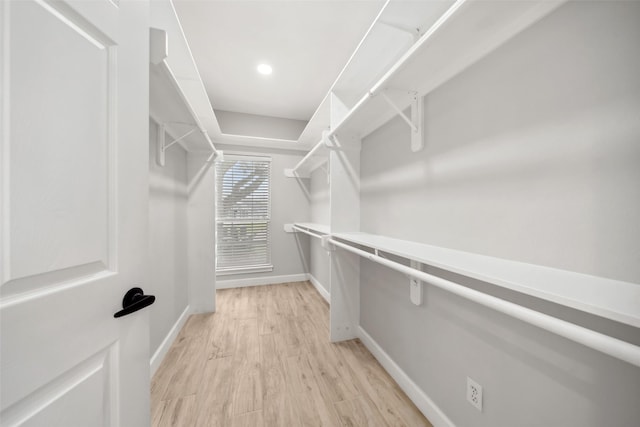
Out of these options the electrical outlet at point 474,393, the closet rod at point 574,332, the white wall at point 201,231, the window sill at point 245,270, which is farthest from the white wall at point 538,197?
the window sill at point 245,270

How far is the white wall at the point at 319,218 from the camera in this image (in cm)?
291

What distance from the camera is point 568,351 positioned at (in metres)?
0.68

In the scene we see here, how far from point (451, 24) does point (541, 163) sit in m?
0.54

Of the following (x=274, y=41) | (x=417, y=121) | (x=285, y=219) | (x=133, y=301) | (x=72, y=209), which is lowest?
(x=133, y=301)

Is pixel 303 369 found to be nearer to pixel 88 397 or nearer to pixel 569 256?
pixel 88 397

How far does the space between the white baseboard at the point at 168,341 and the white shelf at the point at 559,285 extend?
6.31ft

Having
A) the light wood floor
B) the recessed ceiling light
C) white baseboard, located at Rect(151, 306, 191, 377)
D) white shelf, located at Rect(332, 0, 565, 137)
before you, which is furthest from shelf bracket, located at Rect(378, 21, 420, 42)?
white baseboard, located at Rect(151, 306, 191, 377)

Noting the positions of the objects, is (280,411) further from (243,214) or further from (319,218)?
(243,214)

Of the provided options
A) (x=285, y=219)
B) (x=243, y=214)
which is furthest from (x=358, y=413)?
(x=243, y=214)

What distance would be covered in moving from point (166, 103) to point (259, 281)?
2629 mm

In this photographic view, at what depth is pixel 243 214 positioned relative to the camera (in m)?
3.31

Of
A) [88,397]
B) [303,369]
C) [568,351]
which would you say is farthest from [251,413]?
Result: [568,351]

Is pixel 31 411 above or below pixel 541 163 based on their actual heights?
below

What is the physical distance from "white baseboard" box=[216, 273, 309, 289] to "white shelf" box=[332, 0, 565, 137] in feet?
9.22
